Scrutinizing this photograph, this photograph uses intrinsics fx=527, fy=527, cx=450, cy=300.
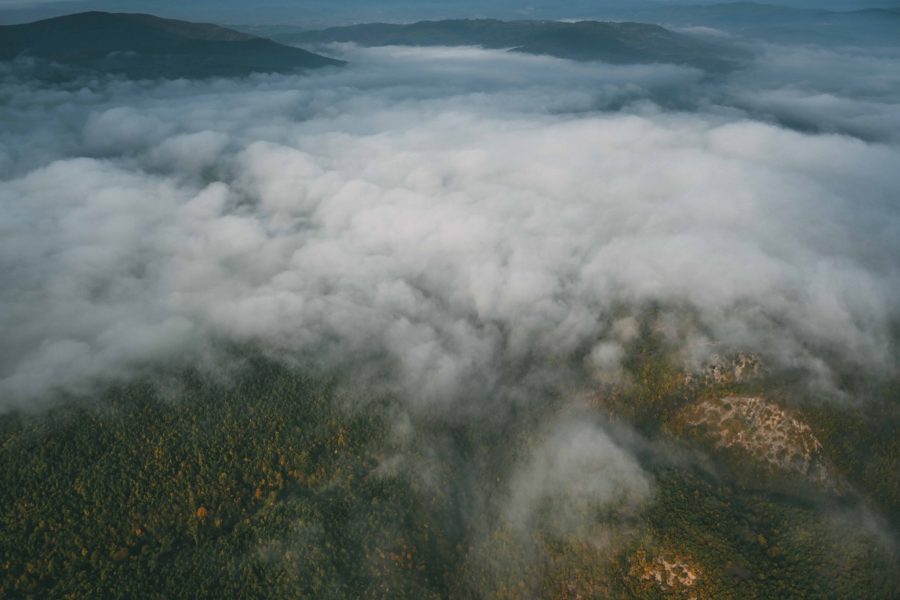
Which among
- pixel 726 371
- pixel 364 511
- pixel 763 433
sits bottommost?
pixel 364 511

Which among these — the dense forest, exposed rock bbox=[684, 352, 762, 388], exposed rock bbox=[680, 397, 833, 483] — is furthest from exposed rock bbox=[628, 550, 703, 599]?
exposed rock bbox=[684, 352, 762, 388]

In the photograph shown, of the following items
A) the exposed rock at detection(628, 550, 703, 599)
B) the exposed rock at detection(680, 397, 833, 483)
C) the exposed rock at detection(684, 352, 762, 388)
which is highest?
the exposed rock at detection(684, 352, 762, 388)

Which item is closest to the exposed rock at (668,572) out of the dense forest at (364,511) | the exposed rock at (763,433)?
the dense forest at (364,511)

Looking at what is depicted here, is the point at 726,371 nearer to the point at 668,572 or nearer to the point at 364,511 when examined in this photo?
the point at 668,572

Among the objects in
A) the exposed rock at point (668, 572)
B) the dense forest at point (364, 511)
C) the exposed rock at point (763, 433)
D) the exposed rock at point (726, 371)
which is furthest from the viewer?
the exposed rock at point (726, 371)

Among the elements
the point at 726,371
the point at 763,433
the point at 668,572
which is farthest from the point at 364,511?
the point at 726,371

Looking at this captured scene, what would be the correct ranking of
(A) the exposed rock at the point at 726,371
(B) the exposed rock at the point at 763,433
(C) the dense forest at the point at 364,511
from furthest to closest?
(A) the exposed rock at the point at 726,371 → (B) the exposed rock at the point at 763,433 → (C) the dense forest at the point at 364,511

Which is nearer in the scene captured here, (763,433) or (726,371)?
(763,433)

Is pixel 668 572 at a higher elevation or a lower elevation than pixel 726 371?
lower

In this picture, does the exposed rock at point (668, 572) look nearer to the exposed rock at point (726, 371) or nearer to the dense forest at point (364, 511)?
the dense forest at point (364, 511)

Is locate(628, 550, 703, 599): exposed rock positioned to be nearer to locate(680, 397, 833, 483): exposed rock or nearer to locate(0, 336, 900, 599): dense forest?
locate(0, 336, 900, 599): dense forest

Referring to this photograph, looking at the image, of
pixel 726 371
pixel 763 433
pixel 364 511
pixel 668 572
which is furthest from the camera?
pixel 726 371

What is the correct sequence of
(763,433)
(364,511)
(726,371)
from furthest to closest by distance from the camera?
(726,371), (763,433), (364,511)
